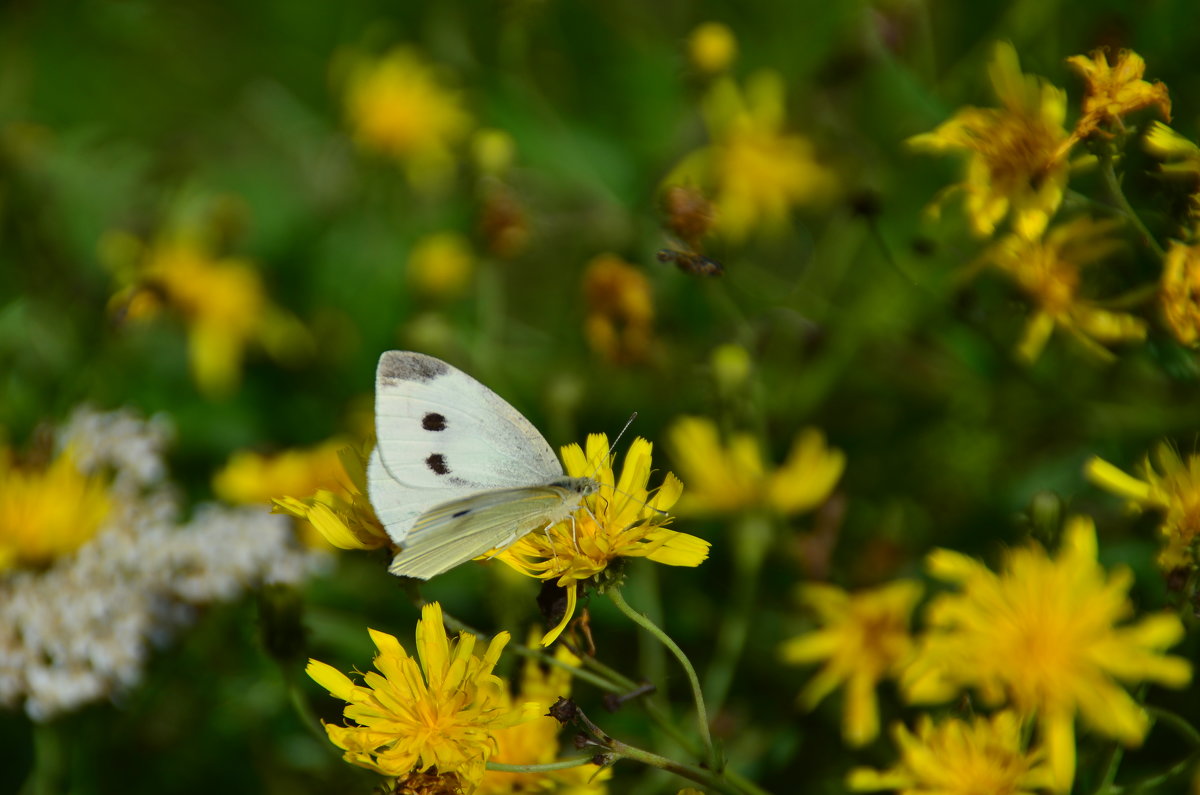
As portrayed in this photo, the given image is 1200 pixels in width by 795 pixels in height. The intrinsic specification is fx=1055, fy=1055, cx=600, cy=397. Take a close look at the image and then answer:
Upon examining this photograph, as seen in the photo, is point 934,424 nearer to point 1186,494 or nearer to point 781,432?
point 781,432

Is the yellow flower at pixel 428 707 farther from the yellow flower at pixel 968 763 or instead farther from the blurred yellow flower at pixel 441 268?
the blurred yellow flower at pixel 441 268

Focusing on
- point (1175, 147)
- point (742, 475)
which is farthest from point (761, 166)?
point (1175, 147)

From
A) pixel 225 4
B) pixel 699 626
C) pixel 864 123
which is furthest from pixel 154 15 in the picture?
pixel 699 626

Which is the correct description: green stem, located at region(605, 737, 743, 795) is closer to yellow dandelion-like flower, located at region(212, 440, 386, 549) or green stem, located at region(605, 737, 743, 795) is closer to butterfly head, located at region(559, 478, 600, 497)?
butterfly head, located at region(559, 478, 600, 497)

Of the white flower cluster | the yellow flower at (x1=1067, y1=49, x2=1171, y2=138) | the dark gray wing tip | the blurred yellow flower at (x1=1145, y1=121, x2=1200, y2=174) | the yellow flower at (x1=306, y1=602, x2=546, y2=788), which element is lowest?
the white flower cluster

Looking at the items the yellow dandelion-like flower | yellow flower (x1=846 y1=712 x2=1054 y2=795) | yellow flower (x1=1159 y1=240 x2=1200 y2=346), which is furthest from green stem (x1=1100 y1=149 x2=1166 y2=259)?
the yellow dandelion-like flower

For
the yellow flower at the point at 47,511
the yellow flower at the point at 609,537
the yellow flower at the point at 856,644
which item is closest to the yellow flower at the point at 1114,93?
the yellow flower at the point at 609,537
